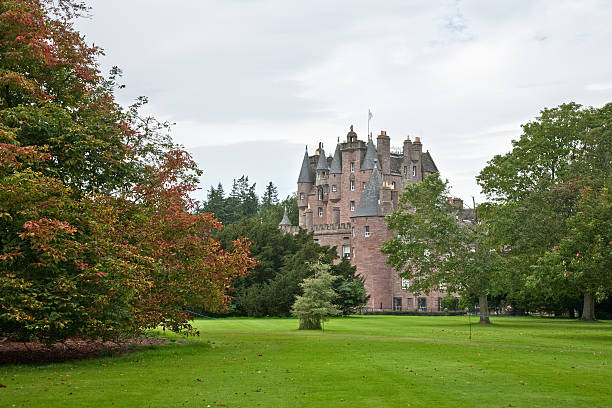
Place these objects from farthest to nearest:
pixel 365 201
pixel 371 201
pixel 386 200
Answer: pixel 365 201
pixel 371 201
pixel 386 200

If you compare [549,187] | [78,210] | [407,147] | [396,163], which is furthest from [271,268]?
[78,210]

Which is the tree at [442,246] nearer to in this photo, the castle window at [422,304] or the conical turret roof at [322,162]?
the castle window at [422,304]

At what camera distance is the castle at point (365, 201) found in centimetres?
7581

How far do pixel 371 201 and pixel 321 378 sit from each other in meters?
61.5

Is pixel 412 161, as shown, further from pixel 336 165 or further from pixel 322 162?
pixel 322 162

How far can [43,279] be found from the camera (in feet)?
57.2

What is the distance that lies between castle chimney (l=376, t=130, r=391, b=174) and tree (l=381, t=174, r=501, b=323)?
36.4m

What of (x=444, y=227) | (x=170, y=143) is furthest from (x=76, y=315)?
(x=444, y=227)

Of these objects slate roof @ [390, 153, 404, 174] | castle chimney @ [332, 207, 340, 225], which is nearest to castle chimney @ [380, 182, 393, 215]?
slate roof @ [390, 153, 404, 174]

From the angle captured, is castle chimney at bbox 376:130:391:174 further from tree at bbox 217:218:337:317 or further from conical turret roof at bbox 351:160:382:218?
tree at bbox 217:218:337:317

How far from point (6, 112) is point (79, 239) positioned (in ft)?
12.5

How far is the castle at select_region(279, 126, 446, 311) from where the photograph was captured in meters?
75.8

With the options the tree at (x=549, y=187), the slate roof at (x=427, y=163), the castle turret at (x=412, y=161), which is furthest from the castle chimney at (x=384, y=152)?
the tree at (x=549, y=187)

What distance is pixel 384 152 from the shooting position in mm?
88125
